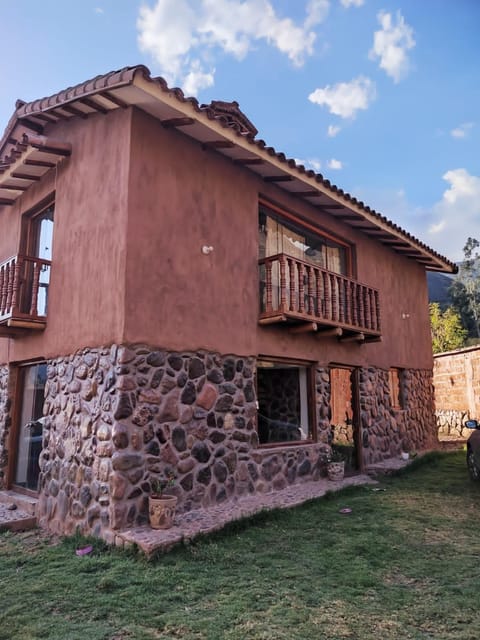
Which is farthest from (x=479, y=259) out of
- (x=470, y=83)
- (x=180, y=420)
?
(x=180, y=420)

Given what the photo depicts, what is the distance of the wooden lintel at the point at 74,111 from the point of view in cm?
624

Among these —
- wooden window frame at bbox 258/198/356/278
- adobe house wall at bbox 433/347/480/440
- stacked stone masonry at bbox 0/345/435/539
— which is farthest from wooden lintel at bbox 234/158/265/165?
adobe house wall at bbox 433/347/480/440

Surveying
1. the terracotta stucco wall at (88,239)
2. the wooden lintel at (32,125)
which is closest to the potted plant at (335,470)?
the terracotta stucco wall at (88,239)

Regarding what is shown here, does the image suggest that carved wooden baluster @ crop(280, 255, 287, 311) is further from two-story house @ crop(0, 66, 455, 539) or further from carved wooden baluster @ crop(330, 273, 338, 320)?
carved wooden baluster @ crop(330, 273, 338, 320)

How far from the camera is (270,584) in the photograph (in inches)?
152

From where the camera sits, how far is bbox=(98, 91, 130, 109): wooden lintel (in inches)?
216

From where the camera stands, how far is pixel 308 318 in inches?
285

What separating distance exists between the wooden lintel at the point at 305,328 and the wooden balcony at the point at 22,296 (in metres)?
3.87

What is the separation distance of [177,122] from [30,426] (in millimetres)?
5002

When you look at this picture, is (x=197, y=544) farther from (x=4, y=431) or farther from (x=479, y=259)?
(x=479, y=259)

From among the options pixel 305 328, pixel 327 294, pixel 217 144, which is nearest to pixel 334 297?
pixel 327 294

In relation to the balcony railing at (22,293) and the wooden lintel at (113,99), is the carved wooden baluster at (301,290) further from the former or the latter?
the balcony railing at (22,293)

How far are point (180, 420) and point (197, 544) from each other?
1.49 m

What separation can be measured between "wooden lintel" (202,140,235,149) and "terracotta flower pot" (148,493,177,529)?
4679mm
